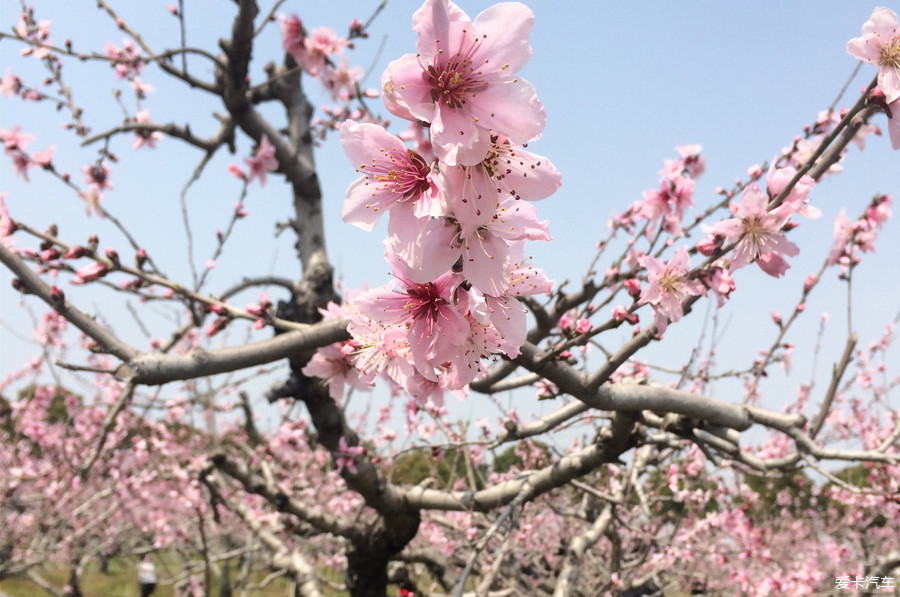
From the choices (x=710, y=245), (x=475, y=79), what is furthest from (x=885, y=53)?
(x=475, y=79)

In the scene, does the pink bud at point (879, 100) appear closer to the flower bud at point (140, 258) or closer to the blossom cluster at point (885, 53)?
the blossom cluster at point (885, 53)

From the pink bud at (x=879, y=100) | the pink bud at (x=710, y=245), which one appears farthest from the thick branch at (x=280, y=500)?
the pink bud at (x=879, y=100)

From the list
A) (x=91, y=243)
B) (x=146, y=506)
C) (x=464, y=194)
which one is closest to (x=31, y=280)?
(x=91, y=243)

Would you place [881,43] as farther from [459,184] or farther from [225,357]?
[225,357]

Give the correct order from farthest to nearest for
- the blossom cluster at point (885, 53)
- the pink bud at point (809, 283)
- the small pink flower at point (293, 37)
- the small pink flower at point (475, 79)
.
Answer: the small pink flower at point (293, 37) → the pink bud at point (809, 283) → the blossom cluster at point (885, 53) → the small pink flower at point (475, 79)

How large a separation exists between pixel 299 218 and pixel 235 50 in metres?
1.36

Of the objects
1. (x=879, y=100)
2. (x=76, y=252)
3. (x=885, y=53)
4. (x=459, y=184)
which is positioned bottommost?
(x=459, y=184)

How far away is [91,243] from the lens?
2.00 metres

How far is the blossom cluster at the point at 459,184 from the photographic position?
2.87 ft

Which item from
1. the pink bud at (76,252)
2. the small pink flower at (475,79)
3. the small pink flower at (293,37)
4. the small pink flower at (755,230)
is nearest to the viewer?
the small pink flower at (475,79)

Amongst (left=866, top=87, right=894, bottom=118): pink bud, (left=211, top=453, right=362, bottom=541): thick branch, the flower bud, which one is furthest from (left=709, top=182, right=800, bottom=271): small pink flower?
(left=211, top=453, right=362, bottom=541): thick branch

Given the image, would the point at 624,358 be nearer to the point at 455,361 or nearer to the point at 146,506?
the point at 455,361

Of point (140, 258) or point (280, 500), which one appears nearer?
point (140, 258)

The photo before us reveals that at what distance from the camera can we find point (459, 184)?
2.93 feet
